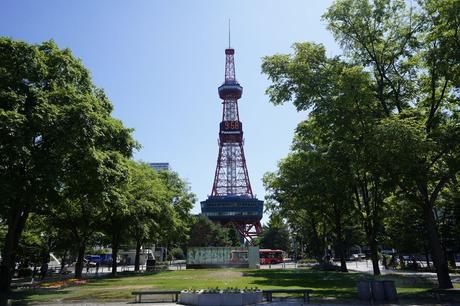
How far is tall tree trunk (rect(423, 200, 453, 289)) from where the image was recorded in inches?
757

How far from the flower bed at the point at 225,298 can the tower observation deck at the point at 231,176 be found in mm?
92323

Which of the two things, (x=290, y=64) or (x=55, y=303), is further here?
(x=290, y=64)

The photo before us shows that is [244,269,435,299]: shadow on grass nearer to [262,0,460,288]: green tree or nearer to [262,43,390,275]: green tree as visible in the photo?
[262,0,460,288]: green tree

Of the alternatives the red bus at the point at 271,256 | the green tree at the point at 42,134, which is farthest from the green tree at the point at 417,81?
the red bus at the point at 271,256

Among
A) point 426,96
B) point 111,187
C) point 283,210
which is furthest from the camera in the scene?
point 283,210

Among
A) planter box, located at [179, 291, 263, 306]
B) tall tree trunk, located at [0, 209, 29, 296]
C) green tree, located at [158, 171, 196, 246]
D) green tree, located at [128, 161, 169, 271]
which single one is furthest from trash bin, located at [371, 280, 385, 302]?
green tree, located at [158, 171, 196, 246]

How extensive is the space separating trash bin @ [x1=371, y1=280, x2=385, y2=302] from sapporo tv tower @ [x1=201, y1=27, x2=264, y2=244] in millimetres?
91958

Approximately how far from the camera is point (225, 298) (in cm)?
1538

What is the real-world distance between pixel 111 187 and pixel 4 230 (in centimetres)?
2571

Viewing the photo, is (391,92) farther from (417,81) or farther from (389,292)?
(389,292)

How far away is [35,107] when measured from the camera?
18.3 meters

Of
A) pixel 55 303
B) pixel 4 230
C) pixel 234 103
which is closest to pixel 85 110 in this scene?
pixel 55 303

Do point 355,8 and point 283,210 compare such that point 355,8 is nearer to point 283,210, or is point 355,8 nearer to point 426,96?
point 426,96

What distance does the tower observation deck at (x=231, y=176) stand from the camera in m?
109
